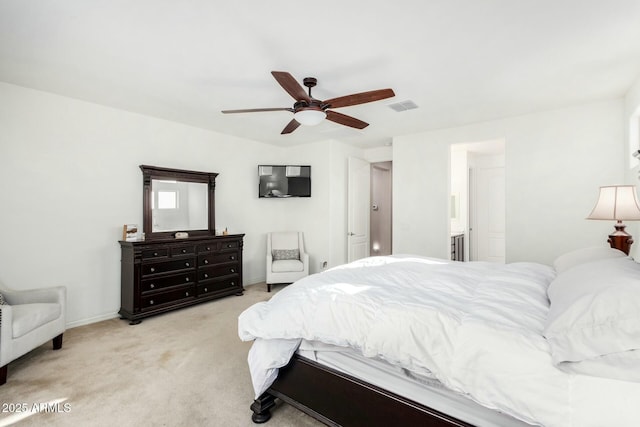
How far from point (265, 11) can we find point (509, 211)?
3.94 m

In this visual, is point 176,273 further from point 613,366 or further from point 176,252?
point 613,366

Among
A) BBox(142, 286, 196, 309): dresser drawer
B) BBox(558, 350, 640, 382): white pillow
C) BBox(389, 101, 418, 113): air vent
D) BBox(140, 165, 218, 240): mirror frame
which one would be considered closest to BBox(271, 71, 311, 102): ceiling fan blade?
BBox(389, 101, 418, 113): air vent

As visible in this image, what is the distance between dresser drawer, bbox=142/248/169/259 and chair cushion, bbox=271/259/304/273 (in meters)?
1.63

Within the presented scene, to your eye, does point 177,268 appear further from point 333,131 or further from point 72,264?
point 333,131

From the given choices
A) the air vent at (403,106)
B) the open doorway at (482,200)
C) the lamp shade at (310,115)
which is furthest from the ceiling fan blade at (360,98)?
the open doorway at (482,200)

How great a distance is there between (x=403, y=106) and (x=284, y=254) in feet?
9.85

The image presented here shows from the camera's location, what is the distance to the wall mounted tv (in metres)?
5.43

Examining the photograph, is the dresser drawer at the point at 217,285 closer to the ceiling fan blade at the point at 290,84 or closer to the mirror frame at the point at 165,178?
the mirror frame at the point at 165,178

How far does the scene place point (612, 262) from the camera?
158cm

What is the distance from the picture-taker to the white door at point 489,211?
6.11 metres

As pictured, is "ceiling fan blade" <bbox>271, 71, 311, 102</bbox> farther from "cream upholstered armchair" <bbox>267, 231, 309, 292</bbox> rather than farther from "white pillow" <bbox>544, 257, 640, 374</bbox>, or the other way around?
"cream upholstered armchair" <bbox>267, 231, 309, 292</bbox>

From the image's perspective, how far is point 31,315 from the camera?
247cm

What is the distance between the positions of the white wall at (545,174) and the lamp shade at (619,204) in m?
1.08

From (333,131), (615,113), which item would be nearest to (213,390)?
(333,131)
